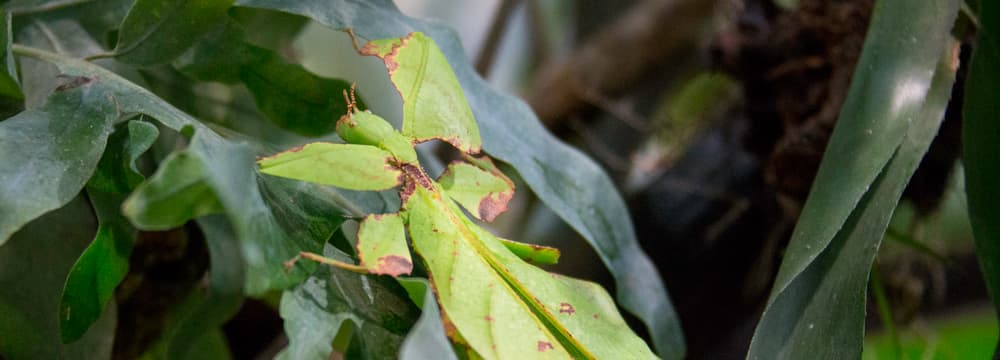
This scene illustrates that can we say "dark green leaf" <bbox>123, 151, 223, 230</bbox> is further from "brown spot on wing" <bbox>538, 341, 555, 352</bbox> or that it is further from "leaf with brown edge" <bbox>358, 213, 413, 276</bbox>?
"brown spot on wing" <bbox>538, 341, 555, 352</bbox>

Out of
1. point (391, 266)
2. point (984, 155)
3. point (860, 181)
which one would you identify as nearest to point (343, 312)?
point (391, 266)

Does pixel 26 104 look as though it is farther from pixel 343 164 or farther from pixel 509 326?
pixel 509 326

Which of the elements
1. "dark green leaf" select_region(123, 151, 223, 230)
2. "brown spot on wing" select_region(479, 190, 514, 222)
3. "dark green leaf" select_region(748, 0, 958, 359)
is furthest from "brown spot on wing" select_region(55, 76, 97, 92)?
"dark green leaf" select_region(748, 0, 958, 359)

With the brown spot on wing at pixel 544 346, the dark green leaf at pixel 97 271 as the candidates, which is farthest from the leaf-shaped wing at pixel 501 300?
the dark green leaf at pixel 97 271

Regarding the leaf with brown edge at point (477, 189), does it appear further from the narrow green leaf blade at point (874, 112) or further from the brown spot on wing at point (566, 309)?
the narrow green leaf blade at point (874, 112)

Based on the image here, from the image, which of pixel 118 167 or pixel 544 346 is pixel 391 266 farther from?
pixel 118 167

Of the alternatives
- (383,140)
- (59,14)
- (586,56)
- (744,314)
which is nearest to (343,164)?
(383,140)
